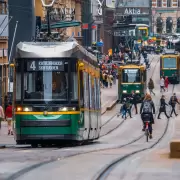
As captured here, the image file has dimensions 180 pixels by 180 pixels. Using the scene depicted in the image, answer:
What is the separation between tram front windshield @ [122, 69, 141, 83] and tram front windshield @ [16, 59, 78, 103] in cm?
4643

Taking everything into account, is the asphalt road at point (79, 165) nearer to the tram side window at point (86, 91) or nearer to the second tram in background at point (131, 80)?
the tram side window at point (86, 91)

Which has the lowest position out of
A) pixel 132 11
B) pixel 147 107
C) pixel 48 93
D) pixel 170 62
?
pixel 170 62

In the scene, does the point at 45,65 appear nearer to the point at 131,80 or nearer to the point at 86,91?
the point at 86,91

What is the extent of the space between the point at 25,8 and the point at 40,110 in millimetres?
40717

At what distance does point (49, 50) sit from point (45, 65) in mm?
567

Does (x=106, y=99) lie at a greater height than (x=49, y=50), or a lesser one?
lesser

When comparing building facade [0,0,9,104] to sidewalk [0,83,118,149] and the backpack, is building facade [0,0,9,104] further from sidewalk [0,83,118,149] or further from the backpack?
the backpack

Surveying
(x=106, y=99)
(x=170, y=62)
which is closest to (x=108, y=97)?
(x=106, y=99)

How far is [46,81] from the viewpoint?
27078mm

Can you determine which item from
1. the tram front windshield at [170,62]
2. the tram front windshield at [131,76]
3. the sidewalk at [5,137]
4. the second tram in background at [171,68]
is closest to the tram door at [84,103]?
the sidewalk at [5,137]

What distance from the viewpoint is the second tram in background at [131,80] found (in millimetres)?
73312

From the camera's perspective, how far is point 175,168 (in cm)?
1975

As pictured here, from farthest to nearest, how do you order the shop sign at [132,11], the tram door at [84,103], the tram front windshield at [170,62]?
1. the shop sign at [132,11]
2. the tram front windshield at [170,62]
3. the tram door at [84,103]

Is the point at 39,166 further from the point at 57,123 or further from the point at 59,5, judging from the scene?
the point at 59,5
